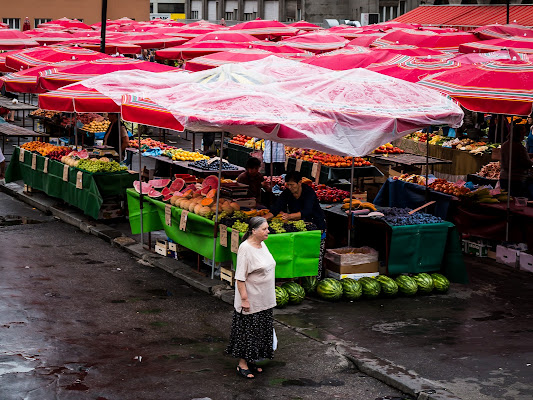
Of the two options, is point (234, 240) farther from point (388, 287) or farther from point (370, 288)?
point (388, 287)

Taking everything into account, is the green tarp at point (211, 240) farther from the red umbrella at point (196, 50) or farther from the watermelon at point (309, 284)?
the red umbrella at point (196, 50)

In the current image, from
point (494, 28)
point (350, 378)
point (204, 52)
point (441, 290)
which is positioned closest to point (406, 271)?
point (441, 290)

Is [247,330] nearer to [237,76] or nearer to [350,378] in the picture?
[350,378]

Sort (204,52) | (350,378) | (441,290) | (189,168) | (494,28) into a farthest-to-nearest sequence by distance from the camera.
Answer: (494,28) < (204,52) < (189,168) < (441,290) < (350,378)

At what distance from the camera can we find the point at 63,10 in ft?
234

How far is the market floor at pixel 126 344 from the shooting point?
8891 mm

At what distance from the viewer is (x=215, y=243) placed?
41.9ft

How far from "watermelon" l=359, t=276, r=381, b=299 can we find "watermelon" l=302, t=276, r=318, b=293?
2.22 feet

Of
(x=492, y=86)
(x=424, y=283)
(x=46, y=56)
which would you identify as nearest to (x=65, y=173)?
(x=46, y=56)

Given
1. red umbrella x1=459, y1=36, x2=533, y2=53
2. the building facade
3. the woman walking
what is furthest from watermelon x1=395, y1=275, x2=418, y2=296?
the building facade

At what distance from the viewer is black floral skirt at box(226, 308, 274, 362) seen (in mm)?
9250

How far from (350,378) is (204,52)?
18534 millimetres

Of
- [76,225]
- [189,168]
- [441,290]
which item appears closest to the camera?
[441,290]

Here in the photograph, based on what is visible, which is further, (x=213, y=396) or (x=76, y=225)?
(x=76, y=225)
